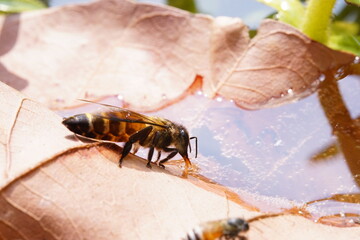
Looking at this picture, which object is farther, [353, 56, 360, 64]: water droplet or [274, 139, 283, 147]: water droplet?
[353, 56, 360, 64]: water droplet

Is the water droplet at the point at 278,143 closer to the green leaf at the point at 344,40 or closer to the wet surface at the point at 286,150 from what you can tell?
the wet surface at the point at 286,150

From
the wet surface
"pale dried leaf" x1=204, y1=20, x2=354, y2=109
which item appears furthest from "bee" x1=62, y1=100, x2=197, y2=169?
"pale dried leaf" x1=204, y1=20, x2=354, y2=109

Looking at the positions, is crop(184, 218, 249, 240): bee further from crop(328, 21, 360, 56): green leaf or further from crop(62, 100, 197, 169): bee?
crop(328, 21, 360, 56): green leaf

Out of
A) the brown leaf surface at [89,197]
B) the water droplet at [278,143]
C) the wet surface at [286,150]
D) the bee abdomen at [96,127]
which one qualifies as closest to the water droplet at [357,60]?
the wet surface at [286,150]

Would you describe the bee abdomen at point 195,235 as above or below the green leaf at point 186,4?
below

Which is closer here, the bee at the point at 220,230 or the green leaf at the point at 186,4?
the bee at the point at 220,230

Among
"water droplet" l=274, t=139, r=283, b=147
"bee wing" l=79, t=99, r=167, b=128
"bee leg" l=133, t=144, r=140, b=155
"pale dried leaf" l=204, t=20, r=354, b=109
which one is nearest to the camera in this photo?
"bee wing" l=79, t=99, r=167, b=128
